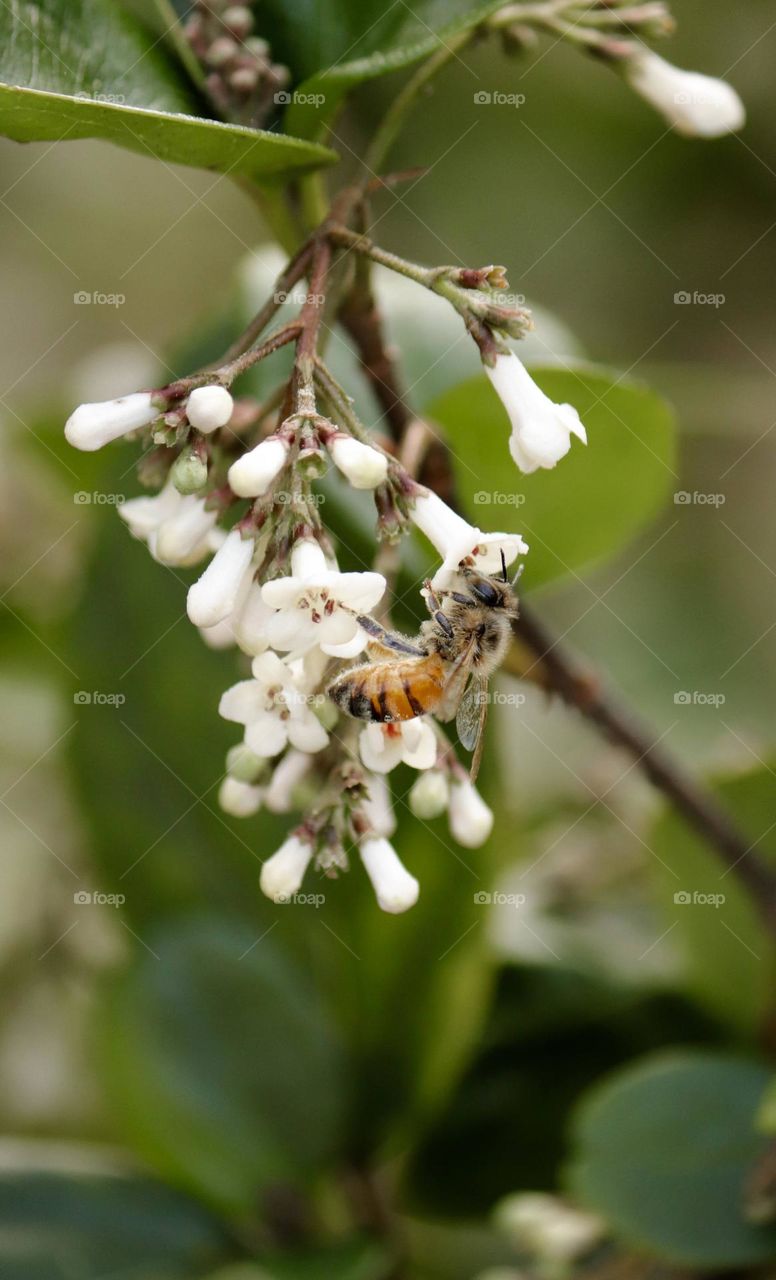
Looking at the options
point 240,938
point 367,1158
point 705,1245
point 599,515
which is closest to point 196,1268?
point 367,1158

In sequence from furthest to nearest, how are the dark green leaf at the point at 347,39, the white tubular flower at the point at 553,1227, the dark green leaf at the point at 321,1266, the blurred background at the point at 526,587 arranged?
the blurred background at the point at 526,587 < the white tubular flower at the point at 553,1227 < the dark green leaf at the point at 321,1266 < the dark green leaf at the point at 347,39

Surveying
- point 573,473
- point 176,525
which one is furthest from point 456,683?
point 573,473

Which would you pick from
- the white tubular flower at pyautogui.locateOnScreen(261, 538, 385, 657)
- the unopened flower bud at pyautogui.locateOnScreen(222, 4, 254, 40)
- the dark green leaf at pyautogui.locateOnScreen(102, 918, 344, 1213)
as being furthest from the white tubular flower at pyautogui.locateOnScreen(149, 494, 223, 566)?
the dark green leaf at pyautogui.locateOnScreen(102, 918, 344, 1213)

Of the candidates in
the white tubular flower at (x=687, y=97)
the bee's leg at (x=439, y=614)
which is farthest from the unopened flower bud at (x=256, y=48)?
the bee's leg at (x=439, y=614)

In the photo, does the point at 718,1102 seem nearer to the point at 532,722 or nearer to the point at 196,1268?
the point at 196,1268

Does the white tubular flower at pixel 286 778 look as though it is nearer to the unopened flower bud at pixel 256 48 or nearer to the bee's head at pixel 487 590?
the bee's head at pixel 487 590

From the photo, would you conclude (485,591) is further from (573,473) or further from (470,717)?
(573,473)

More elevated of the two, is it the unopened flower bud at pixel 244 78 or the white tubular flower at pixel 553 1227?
the unopened flower bud at pixel 244 78
